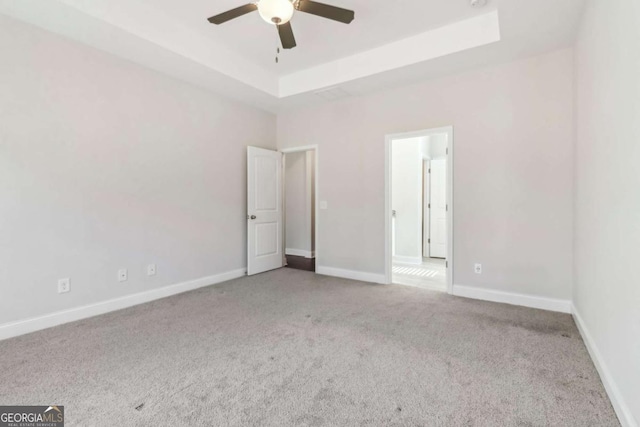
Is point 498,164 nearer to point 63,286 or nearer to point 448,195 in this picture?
point 448,195

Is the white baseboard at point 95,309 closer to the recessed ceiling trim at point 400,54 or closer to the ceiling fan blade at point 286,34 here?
the recessed ceiling trim at point 400,54

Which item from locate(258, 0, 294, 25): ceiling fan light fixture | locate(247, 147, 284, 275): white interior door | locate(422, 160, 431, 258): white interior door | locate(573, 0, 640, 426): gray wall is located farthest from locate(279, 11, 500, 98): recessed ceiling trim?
locate(422, 160, 431, 258): white interior door

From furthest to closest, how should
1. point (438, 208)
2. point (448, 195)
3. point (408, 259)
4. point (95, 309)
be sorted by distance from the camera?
point (438, 208)
point (408, 259)
point (448, 195)
point (95, 309)

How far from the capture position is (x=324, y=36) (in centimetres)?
324

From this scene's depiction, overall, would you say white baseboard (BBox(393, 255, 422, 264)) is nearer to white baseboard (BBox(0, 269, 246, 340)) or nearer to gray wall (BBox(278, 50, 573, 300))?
gray wall (BBox(278, 50, 573, 300))

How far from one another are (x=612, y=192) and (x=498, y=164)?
170cm

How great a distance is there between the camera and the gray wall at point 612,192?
1404mm

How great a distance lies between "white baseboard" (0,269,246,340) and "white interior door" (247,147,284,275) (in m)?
0.73

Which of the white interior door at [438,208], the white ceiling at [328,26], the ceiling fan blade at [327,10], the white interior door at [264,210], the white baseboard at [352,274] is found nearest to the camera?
the ceiling fan blade at [327,10]

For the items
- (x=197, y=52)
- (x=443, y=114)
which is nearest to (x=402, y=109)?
(x=443, y=114)

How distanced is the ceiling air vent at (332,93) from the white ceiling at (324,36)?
109 millimetres

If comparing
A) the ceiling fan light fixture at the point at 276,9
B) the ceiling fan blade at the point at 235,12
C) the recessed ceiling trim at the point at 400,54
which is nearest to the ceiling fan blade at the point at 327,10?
the ceiling fan light fixture at the point at 276,9

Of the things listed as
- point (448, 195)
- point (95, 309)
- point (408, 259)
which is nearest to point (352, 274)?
point (408, 259)

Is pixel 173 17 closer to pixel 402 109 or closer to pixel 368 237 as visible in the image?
pixel 402 109
